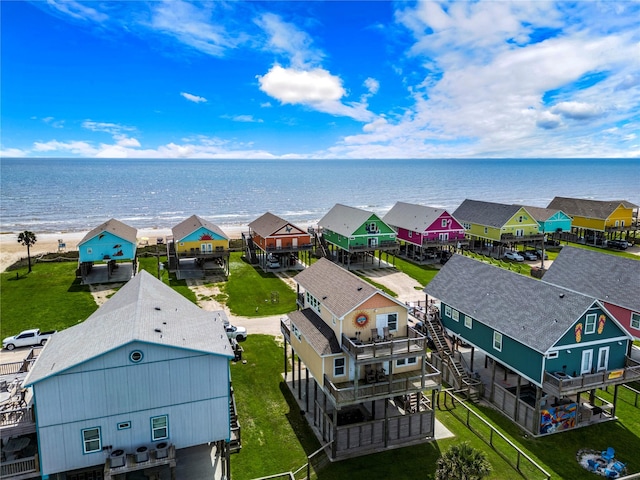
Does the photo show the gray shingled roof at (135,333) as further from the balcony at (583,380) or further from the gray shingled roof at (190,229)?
the gray shingled roof at (190,229)

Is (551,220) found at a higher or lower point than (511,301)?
higher

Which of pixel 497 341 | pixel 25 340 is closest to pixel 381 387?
pixel 497 341

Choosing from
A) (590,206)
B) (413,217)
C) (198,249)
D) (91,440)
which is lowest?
(91,440)

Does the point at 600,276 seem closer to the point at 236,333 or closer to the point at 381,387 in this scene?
the point at 381,387

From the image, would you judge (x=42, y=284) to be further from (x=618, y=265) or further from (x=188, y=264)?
(x=618, y=265)

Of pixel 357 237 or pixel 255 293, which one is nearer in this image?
pixel 255 293

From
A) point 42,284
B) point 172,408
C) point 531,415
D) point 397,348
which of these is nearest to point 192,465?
point 172,408

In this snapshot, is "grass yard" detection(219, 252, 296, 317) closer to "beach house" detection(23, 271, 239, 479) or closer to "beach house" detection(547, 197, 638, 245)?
"beach house" detection(23, 271, 239, 479)
